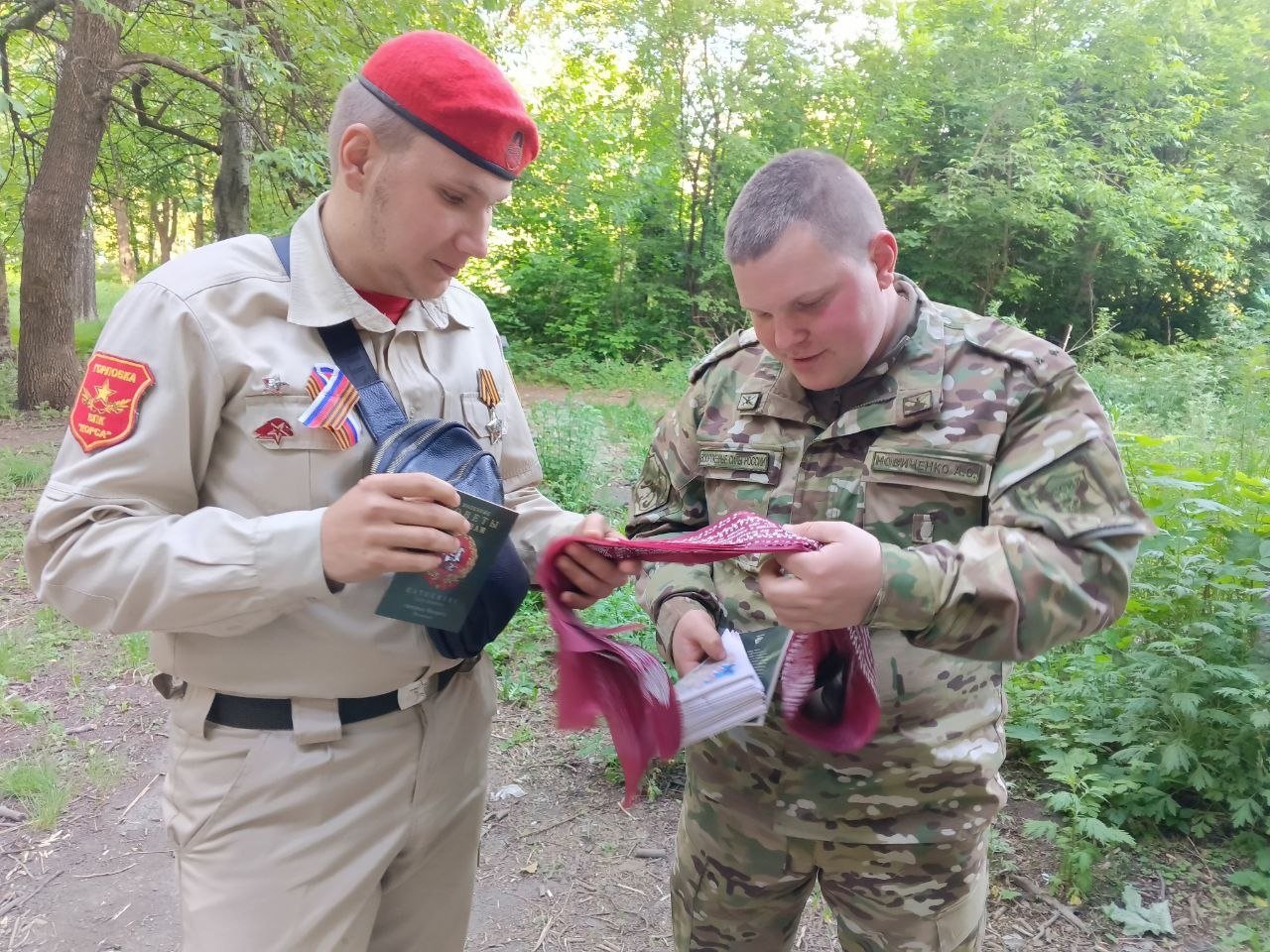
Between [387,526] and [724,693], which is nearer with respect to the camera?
[387,526]

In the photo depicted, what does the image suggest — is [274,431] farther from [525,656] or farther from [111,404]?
[525,656]

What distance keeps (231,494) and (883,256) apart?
1.35 meters

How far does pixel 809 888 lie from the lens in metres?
1.99

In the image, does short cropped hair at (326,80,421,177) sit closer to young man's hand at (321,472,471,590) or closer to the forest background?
young man's hand at (321,472,471,590)

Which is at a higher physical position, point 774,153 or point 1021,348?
point 774,153

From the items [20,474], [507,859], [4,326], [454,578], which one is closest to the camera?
[454,578]

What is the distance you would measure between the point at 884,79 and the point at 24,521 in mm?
17036

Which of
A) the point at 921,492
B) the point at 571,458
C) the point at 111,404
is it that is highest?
the point at 111,404

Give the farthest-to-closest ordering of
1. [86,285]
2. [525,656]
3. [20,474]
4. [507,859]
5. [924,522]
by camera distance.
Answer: [86,285] < [20,474] < [525,656] < [507,859] < [924,522]

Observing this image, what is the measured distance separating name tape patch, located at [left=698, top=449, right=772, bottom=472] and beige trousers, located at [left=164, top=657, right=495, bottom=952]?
80 cm

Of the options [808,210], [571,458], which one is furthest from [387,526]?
[571,458]

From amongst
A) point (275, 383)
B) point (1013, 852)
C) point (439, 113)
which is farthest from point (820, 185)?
point (1013, 852)

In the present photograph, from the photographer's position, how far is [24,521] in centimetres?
607

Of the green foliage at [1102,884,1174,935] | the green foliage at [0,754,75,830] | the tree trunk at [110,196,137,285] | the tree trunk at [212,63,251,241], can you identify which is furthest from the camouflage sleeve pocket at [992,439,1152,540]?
the tree trunk at [110,196,137,285]
